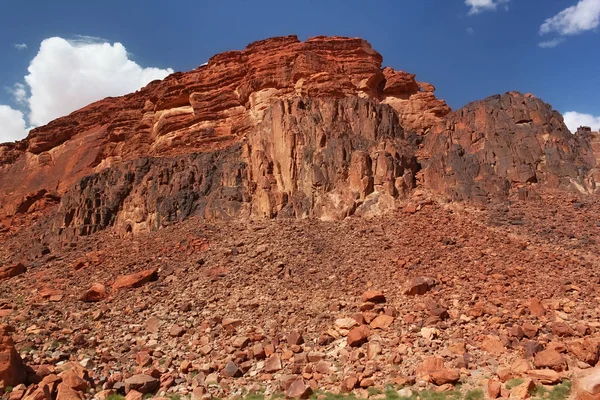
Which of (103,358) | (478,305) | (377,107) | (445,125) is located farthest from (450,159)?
(103,358)

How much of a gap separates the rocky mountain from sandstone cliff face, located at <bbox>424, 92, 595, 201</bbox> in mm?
125

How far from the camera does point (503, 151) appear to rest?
1051 inches

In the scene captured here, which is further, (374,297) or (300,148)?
(300,148)

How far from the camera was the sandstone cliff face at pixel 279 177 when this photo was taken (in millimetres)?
25781

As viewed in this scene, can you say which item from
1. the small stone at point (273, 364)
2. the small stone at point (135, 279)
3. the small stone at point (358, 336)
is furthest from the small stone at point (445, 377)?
the small stone at point (135, 279)

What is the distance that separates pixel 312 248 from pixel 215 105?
21566 millimetres

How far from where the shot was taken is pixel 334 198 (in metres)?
25.6

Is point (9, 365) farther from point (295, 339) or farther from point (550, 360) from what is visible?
point (550, 360)

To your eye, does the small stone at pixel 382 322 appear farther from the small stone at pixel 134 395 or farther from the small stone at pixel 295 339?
the small stone at pixel 134 395

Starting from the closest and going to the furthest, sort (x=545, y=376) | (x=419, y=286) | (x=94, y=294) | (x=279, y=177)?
(x=545, y=376) → (x=419, y=286) → (x=94, y=294) → (x=279, y=177)

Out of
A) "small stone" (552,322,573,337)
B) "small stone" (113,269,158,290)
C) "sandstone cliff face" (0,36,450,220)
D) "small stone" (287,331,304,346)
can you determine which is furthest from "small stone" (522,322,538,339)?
"sandstone cliff face" (0,36,450,220)

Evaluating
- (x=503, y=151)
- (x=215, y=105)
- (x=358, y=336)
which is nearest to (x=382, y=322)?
(x=358, y=336)

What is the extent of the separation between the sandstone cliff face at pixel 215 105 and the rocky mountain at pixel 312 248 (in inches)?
8.4

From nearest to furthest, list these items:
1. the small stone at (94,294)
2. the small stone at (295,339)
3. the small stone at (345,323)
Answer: the small stone at (295,339) < the small stone at (345,323) < the small stone at (94,294)
